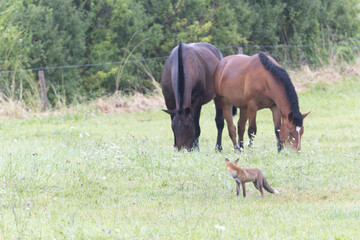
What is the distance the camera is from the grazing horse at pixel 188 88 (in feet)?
33.0

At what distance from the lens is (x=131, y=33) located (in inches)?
838

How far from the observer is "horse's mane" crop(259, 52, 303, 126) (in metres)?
9.14

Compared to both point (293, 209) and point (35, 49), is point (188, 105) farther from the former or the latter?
point (35, 49)

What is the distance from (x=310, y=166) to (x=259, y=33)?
17083mm

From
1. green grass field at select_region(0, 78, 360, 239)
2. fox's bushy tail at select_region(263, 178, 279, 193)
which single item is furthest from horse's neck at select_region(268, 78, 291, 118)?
fox's bushy tail at select_region(263, 178, 279, 193)

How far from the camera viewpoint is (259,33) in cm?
2462

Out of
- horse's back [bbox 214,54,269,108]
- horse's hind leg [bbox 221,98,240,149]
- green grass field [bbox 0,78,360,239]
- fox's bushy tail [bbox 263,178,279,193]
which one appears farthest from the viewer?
horse's hind leg [bbox 221,98,240,149]

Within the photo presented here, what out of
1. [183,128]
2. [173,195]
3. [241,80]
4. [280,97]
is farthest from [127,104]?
[173,195]

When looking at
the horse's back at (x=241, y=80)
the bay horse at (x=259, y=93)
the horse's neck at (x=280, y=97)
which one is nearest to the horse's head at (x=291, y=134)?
the bay horse at (x=259, y=93)

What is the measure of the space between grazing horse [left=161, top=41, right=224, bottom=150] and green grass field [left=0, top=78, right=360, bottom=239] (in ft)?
2.46

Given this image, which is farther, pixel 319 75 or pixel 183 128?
pixel 319 75

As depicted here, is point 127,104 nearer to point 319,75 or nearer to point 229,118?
point 319,75

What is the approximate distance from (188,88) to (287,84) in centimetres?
181

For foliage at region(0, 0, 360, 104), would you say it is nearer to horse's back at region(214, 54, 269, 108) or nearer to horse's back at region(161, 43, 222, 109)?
horse's back at region(161, 43, 222, 109)
